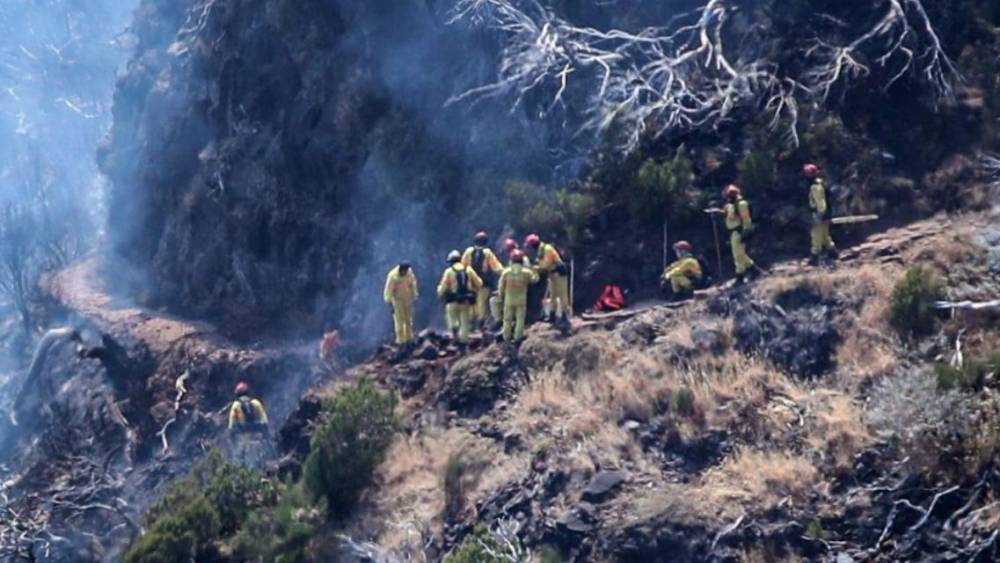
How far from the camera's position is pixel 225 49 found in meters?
31.0

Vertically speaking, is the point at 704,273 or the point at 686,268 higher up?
the point at 686,268

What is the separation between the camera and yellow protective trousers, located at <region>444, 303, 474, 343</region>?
19453 mm

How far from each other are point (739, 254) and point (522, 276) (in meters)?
3.23

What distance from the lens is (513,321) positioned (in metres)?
18.9

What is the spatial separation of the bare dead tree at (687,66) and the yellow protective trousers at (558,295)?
296cm

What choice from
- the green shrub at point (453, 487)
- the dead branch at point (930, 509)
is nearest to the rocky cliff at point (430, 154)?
the green shrub at point (453, 487)

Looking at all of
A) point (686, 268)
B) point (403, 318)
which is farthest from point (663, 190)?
point (403, 318)

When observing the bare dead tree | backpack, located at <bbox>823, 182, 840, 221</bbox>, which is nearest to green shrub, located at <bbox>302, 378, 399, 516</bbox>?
the bare dead tree

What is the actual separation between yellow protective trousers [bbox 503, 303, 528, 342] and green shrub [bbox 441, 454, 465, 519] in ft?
8.80

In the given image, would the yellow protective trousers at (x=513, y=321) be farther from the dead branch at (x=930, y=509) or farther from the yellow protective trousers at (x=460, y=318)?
the dead branch at (x=930, y=509)

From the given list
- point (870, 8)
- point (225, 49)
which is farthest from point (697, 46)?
point (225, 49)

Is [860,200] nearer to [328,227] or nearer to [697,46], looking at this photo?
[697,46]

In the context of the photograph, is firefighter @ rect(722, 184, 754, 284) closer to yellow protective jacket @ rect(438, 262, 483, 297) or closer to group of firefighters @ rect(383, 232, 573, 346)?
group of firefighters @ rect(383, 232, 573, 346)

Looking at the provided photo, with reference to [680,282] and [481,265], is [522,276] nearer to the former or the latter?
[481,265]
